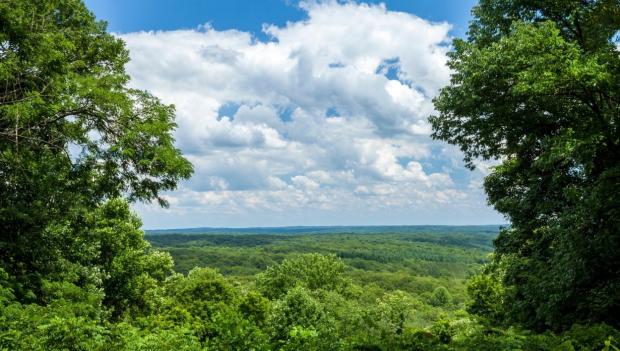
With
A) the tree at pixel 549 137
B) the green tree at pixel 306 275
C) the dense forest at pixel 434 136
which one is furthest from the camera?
the green tree at pixel 306 275

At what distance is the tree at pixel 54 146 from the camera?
13906mm

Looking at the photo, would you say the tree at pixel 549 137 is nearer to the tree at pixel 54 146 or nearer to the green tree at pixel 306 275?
the tree at pixel 54 146

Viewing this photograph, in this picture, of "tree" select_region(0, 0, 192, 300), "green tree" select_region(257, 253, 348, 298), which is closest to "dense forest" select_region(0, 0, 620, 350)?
"tree" select_region(0, 0, 192, 300)

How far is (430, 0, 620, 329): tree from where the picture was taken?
1348cm

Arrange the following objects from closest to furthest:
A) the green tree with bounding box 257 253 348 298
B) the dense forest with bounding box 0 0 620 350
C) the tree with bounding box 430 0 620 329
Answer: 1. the dense forest with bounding box 0 0 620 350
2. the tree with bounding box 430 0 620 329
3. the green tree with bounding box 257 253 348 298

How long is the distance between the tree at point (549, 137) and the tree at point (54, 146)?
10936mm

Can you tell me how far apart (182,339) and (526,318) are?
41.2ft

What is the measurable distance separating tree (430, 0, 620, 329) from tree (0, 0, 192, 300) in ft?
35.9

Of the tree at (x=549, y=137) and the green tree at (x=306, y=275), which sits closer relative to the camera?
the tree at (x=549, y=137)

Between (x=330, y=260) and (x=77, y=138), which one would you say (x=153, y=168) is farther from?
(x=330, y=260)

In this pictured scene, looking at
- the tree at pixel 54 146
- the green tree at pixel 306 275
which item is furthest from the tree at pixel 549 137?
the green tree at pixel 306 275

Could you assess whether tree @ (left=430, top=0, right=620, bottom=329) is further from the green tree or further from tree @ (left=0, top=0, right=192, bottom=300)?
the green tree

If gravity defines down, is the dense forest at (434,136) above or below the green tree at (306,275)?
above

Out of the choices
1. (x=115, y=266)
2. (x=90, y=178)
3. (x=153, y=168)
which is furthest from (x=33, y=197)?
(x=115, y=266)
